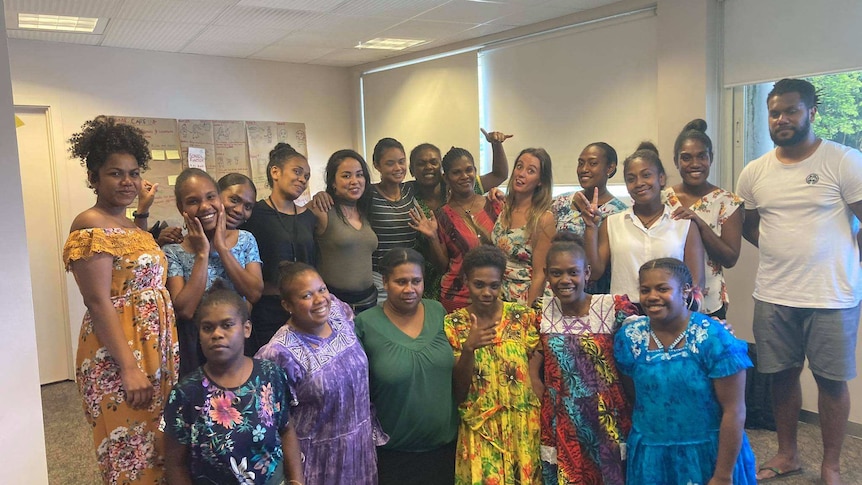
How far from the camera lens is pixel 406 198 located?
293cm

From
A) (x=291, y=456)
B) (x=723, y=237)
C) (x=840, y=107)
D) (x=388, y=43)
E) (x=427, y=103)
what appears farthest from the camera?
(x=427, y=103)

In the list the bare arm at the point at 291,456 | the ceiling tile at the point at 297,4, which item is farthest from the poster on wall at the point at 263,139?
the bare arm at the point at 291,456

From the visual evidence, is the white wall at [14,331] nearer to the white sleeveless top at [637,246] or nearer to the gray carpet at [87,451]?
the gray carpet at [87,451]

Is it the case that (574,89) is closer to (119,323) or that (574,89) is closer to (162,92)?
(162,92)

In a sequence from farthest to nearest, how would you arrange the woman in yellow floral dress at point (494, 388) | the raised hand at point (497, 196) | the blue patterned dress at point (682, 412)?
the raised hand at point (497, 196)
the woman in yellow floral dress at point (494, 388)
the blue patterned dress at point (682, 412)

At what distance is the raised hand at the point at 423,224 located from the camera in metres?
2.75

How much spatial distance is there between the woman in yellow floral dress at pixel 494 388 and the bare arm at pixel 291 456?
553 mm

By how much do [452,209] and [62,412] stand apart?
129 inches

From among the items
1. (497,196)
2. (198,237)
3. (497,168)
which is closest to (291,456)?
(198,237)

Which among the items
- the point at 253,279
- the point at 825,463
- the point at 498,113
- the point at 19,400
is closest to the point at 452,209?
the point at 253,279

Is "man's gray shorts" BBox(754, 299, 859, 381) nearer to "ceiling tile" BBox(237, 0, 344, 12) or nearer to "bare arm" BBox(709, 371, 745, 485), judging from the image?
"bare arm" BBox(709, 371, 745, 485)

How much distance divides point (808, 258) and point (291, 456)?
88.8 inches

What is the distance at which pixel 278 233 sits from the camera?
2.44 meters

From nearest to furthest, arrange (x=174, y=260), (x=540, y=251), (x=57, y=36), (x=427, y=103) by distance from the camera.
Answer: (x=174, y=260) → (x=540, y=251) → (x=57, y=36) → (x=427, y=103)
